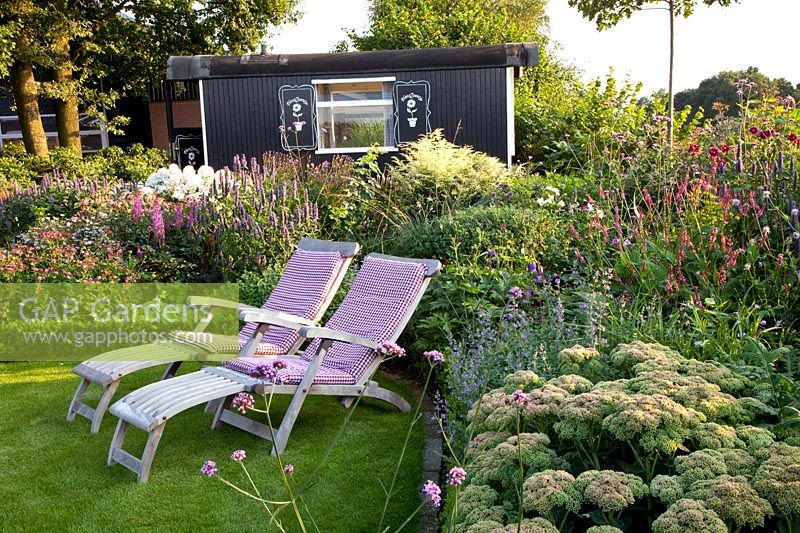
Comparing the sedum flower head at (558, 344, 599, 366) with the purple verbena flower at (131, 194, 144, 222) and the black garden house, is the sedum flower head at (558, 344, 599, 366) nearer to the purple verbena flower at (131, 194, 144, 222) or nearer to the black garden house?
the purple verbena flower at (131, 194, 144, 222)

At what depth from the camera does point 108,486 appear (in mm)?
3621

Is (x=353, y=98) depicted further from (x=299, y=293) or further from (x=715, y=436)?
(x=715, y=436)

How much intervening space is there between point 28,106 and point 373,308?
1488 cm

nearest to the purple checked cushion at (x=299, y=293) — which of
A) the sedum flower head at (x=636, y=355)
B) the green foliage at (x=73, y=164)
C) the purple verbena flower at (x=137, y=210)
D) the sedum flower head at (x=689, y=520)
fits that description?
the sedum flower head at (x=636, y=355)

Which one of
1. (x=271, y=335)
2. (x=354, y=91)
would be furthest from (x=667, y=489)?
(x=354, y=91)

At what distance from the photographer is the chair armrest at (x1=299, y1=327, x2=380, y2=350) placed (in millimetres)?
3943

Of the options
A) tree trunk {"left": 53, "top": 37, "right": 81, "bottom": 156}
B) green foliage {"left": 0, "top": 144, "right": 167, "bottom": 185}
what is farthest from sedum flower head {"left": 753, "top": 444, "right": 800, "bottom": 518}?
tree trunk {"left": 53, "top": 37, "right": 81, "bottom": 156}

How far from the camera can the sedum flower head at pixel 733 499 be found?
70.9 inches

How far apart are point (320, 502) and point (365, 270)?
194 centimetres

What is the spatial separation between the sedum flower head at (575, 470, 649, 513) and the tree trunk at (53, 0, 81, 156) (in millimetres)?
17065

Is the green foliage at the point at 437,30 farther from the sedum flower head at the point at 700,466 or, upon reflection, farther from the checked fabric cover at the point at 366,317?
the sedum flower head at the point at 700,466

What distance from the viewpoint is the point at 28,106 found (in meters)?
16.8

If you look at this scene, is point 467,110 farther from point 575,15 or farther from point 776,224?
point 776,224

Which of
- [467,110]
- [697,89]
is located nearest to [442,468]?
[467,110]
